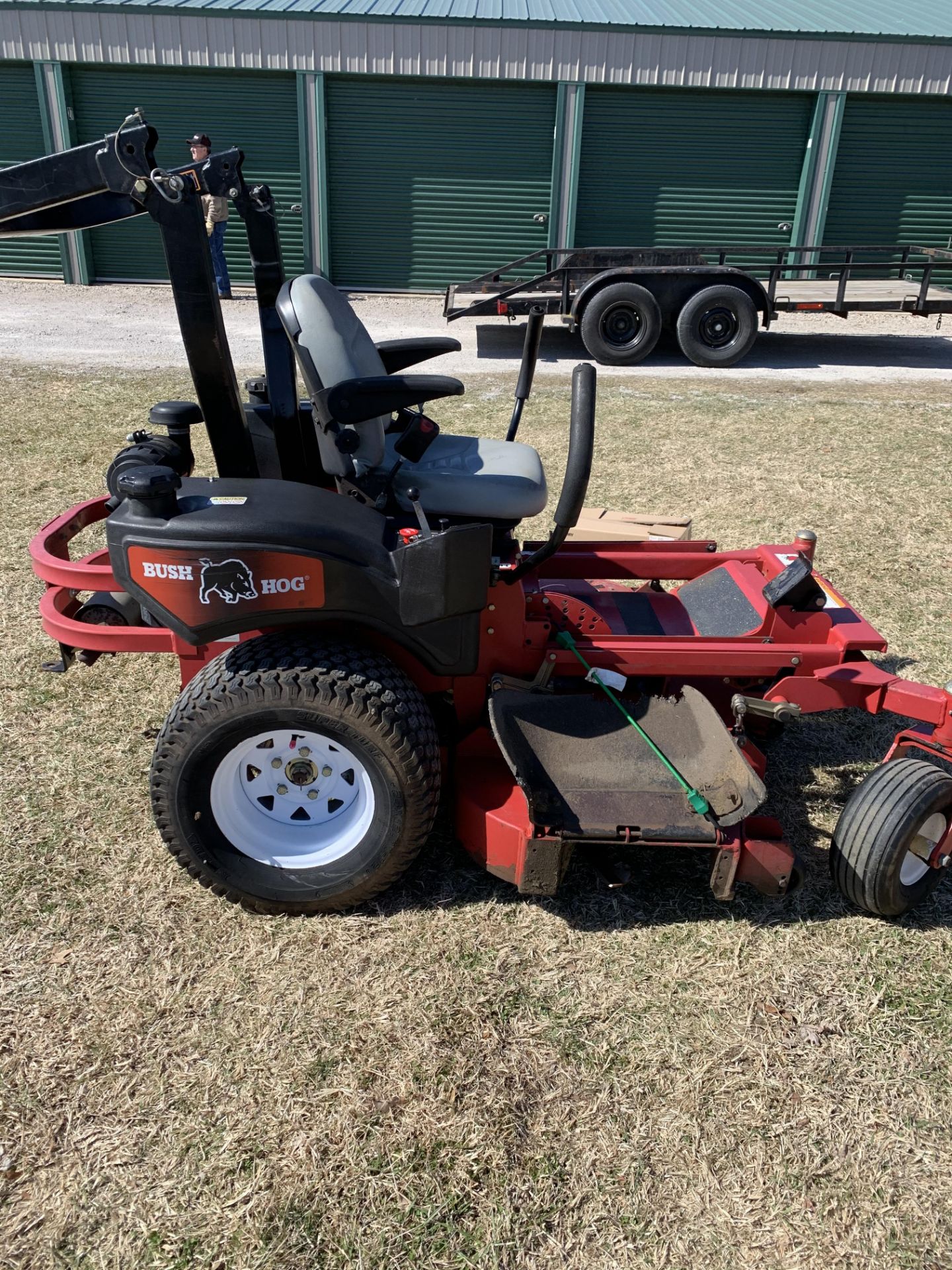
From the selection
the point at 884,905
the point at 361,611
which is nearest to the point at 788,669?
the point at 884,905

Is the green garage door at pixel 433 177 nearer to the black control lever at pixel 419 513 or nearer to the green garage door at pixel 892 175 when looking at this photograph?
the green garage door at pixel 892 175

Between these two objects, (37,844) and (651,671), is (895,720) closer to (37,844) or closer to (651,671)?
(651,671)

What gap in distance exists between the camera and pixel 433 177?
1362cm

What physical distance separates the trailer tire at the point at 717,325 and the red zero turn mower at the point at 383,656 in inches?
282

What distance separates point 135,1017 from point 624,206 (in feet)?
43.1

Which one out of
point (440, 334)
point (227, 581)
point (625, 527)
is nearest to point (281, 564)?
point (227, 581)

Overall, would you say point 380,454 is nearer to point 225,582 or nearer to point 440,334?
point 225,582

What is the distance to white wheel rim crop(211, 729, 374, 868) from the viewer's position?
2.79 m

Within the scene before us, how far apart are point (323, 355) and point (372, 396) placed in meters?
0.29

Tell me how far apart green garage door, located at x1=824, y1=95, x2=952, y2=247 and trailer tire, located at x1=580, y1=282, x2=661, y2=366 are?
5309 mm

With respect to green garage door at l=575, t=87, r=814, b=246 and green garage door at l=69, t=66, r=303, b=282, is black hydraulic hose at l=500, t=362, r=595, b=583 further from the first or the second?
green garage door at l=575, t=87, r=814, b=246

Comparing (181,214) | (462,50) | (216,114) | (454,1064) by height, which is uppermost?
(462,50)

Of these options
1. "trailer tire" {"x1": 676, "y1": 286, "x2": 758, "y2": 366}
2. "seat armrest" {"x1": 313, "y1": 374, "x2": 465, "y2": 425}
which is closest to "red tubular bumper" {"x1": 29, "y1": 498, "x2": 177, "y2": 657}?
"seat armrest" {"x1": 313, "y1": 374, "x2": 465, "y2": 425}

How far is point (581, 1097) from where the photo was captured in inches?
93.0
